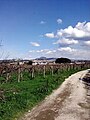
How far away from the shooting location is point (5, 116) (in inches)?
600

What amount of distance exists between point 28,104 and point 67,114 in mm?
3304

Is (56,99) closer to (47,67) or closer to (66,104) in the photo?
(66,104)

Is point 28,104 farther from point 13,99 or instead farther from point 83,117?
point 83,117

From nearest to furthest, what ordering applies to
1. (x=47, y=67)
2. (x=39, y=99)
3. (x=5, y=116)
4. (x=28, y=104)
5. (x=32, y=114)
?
(x=5, y=116) → (x=32, y=114) → (x=28, y=104) → (x=39, y=99) → (x=47, y=67)

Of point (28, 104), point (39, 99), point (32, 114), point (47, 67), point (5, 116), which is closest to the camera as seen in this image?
point (5, 116)

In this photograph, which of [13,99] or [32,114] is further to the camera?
[13,99]

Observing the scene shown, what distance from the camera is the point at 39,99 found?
21328 mm

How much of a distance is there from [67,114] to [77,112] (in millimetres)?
847

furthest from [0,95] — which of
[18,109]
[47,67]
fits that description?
[47,67]

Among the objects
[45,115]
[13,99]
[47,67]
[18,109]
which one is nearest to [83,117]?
[45,115]

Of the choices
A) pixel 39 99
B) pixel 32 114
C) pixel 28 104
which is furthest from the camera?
pixel 39 99

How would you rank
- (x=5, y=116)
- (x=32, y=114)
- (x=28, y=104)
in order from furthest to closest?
(x=28, y=104)
(x=32, y=114)
(x=5, y=116)

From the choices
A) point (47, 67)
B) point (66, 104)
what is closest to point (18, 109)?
point (66, 104)

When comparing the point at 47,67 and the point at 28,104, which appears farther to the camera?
the point at 47,67
